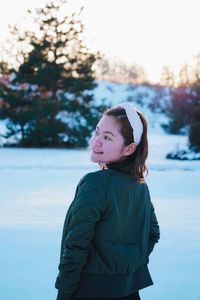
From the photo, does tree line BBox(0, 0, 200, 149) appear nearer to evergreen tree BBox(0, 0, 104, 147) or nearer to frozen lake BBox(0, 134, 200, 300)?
evergreen tree BBox(0, 0, 104, 147)

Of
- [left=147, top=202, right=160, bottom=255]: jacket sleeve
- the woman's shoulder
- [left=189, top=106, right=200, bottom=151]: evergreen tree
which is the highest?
the woman's shoulder

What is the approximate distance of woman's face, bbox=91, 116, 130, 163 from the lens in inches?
86.3

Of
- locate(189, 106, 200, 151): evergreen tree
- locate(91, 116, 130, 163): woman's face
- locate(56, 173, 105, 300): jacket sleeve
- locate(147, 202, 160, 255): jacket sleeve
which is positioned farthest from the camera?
locate(189, 106, 200, 151): evergreen tree

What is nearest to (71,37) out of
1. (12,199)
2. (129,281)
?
(12,199)

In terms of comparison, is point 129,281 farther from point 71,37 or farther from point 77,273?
point 71,37

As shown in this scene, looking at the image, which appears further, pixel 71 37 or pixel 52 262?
pixel 71 37

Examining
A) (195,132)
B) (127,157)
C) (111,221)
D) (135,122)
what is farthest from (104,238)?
(195,132)

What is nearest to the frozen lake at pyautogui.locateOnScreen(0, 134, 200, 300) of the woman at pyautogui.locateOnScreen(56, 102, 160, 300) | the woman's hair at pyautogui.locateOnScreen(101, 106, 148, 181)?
the woman at pyautogui.locateOnScreen(56, 102, 160, 300)

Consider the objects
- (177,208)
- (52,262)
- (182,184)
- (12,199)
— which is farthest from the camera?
(182,184)

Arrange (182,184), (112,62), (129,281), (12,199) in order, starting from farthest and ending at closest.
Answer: (112,62), (182,184), (12,199), (129,281)

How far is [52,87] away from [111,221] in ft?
67.8

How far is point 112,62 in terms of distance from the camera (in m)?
74.5

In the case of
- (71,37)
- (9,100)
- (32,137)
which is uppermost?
(71,37)

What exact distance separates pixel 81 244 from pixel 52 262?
2.46m
